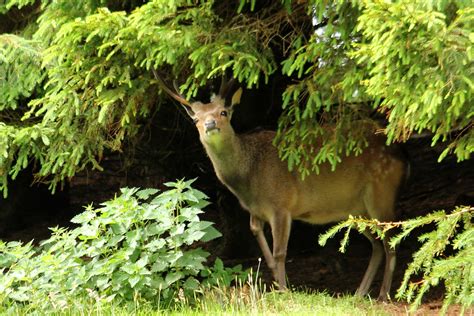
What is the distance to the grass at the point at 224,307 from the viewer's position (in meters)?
6.75

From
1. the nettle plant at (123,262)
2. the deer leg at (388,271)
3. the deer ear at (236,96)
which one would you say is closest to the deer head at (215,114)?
the deer ear at (236,96)

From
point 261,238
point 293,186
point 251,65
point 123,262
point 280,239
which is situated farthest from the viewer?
point 261,238

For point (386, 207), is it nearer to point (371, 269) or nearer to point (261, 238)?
point (371, 269)

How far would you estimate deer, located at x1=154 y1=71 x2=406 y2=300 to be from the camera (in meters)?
8.98

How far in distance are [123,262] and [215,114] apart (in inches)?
83.3

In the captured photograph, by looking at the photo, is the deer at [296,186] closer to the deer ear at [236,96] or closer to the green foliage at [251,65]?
the deer ear at [236,96]

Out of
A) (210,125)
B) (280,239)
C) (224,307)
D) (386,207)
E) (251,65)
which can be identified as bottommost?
(224,307)

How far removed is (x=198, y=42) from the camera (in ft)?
24.1

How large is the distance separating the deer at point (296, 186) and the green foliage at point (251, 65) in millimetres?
298

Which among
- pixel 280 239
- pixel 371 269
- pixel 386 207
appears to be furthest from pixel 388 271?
pixel 280 239

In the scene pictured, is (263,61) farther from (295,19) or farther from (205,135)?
(205,135)

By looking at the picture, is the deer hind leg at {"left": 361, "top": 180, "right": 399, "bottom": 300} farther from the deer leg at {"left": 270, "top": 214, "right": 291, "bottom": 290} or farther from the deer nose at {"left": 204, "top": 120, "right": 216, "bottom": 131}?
the deer nose at {"left": 204, "top": 120, "right": 216, "bottom": 131}

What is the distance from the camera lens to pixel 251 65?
22.7 feet

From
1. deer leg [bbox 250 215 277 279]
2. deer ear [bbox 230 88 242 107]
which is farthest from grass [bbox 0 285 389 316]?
deer ear [bbox 230 88 242 107]
